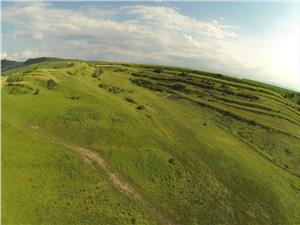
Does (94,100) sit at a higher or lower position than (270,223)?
higher

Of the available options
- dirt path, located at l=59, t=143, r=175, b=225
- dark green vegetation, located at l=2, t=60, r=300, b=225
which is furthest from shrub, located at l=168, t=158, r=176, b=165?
dirt path, located at l=59, t=143, r=175, b=225

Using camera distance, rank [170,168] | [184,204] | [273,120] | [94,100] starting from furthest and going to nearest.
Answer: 1. [273,120]
2. [94,100]
3. [170,168]
4. [184,204]

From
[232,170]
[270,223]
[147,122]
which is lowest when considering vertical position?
[270,223]

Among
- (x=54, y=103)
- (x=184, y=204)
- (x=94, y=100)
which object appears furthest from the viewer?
(x=94, y=100)

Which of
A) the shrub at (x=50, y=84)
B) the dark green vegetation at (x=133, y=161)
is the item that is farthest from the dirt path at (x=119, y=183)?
the shrub at (x=50, y=84)

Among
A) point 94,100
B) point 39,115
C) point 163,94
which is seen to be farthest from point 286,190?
point 163,94

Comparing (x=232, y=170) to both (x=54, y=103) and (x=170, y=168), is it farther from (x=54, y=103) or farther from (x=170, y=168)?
(x=54, y=103)

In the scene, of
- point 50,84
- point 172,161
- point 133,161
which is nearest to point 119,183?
point 133,161

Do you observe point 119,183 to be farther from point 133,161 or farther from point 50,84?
point 50,84
